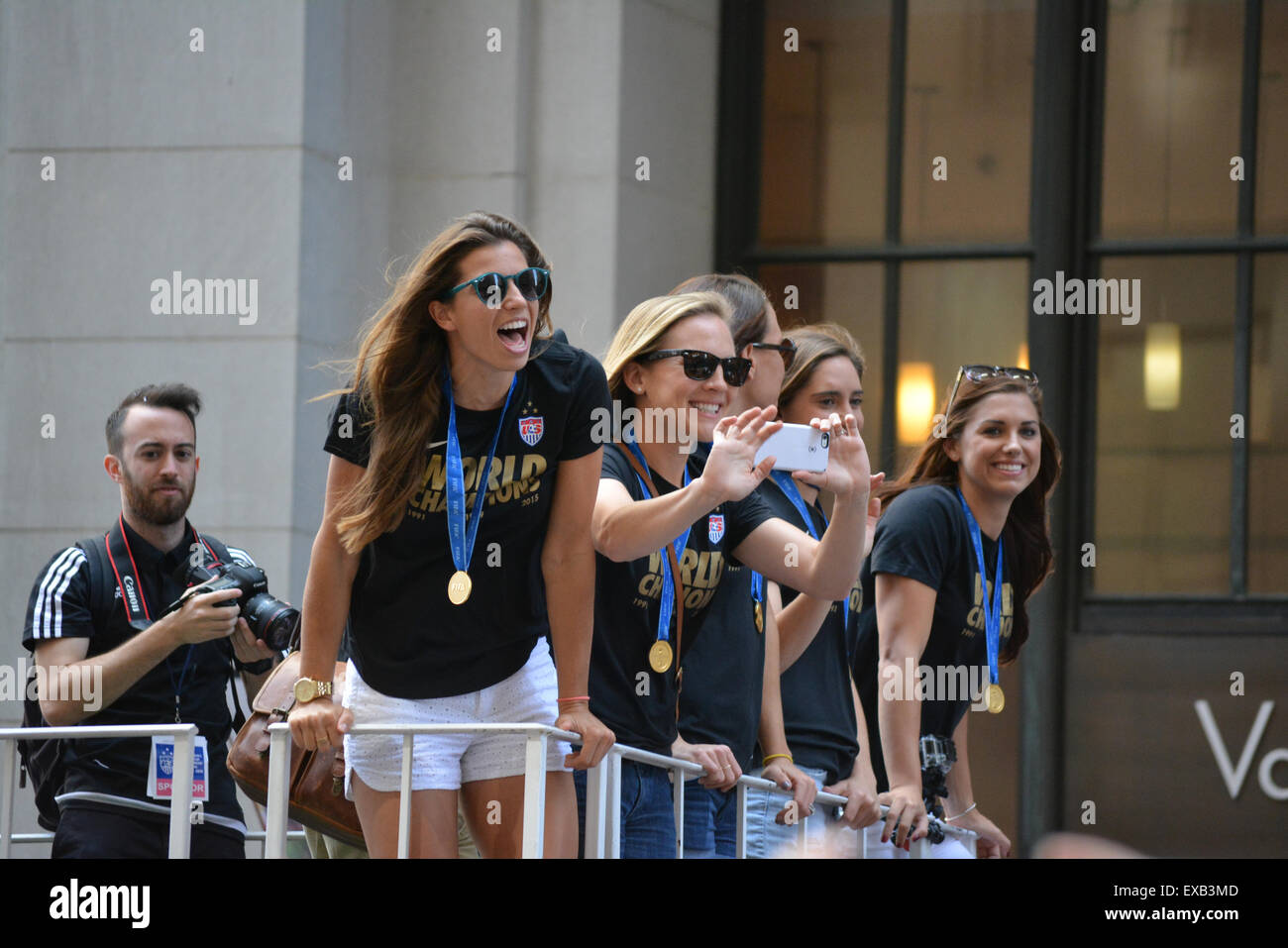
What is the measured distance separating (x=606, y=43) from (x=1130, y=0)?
2971 mm

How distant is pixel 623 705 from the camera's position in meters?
5.12

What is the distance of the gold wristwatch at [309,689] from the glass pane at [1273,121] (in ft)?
24.1

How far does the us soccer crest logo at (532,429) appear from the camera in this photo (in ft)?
15.8

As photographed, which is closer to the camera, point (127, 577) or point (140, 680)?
point (140, 680)

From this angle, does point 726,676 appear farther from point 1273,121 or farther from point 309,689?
point 1273,121

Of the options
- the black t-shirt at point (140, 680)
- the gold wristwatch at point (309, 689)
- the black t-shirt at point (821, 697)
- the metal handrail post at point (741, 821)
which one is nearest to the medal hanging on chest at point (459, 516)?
the gold wristwatch at point (309, 689)

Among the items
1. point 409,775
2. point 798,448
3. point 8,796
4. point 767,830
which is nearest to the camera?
point 409,775

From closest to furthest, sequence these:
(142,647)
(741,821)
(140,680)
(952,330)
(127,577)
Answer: (741,821) → (142,647) → (140,680) → (127,577) → (952,330)

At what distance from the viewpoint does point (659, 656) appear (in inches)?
202

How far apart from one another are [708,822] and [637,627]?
660 millimetres

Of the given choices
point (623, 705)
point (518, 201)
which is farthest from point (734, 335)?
point (518, 201)

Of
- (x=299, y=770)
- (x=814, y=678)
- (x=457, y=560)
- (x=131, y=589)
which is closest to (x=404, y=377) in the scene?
(x=457, y=560)

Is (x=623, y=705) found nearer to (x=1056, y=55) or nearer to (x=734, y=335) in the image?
(x=734, y=335)

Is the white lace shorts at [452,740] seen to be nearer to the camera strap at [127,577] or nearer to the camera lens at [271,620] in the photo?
the camera lens at [271,620]
